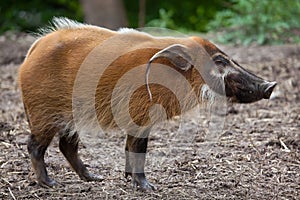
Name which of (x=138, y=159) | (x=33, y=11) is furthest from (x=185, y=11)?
(x=138, y=159)

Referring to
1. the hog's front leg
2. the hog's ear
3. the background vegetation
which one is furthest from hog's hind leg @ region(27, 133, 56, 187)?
the background vegetation

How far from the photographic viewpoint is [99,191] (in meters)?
4.34

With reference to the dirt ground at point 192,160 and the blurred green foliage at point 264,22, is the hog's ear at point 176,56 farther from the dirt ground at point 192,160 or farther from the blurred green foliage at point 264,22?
the blurred green foliage at point 264,22

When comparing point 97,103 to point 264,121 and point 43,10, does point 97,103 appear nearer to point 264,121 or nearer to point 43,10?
point 264,121

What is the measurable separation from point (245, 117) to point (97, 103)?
2475 mm

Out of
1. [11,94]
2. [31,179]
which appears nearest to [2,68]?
[11,94]

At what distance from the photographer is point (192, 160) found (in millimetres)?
5137

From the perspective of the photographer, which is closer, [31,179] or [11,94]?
[31,179]

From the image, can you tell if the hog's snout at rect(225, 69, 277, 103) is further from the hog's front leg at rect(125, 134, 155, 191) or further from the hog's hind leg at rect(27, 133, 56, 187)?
the hog's hind leg at rect(27, 133, 56, 187)

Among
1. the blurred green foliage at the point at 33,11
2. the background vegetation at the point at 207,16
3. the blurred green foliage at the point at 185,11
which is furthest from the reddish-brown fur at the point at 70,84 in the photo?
the blurred green foliage at the point at 185,11

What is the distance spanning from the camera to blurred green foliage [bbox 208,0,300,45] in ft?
31.9

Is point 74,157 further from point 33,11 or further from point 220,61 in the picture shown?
point 33,11

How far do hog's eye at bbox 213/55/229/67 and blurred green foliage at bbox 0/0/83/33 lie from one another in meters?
10.1

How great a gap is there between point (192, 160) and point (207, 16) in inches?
413
